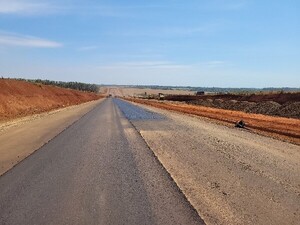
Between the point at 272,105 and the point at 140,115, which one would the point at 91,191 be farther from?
the point at 272,105

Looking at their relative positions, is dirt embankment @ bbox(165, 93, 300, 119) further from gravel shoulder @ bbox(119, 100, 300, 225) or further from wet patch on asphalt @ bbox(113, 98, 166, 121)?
gravel shoulder @ bbox(119, 100, 300, 225)

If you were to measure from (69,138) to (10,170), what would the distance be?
29.4 feet

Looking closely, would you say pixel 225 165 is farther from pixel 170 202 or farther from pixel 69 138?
pixel 69 138

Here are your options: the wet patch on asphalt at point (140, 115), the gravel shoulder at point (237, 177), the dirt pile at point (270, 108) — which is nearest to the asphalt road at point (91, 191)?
the gravel shoulder at point (237, 177)

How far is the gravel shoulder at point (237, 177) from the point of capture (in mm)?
8430

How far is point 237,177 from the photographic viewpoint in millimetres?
11938

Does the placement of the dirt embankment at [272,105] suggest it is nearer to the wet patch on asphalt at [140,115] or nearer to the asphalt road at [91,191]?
the wet patch on asphalt at [140,115]

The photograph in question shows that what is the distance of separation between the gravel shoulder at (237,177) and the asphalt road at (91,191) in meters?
0.44

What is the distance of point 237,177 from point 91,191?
397cm

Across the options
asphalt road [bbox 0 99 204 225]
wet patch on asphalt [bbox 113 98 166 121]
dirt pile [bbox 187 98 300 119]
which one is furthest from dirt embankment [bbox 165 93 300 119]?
asphalt road [bbox 0 99 204 225]

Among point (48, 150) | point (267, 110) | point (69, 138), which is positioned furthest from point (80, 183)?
point (267, 110)

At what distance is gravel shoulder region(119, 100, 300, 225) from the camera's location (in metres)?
8.43

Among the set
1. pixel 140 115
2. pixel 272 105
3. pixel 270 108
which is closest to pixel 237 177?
pixel 140 115

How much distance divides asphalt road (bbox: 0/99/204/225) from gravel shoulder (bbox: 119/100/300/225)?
439 millimetres
